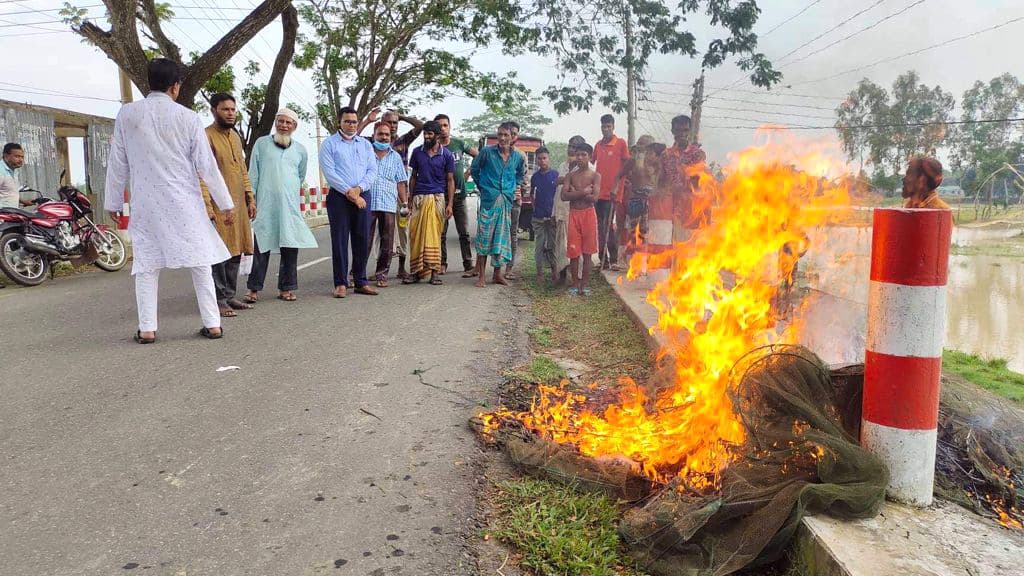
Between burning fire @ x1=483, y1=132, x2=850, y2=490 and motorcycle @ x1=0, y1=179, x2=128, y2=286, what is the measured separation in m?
7.90

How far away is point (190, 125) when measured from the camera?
5551 millimetres

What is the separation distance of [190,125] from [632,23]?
36.8 feet

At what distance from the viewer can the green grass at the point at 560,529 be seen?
7.92ft

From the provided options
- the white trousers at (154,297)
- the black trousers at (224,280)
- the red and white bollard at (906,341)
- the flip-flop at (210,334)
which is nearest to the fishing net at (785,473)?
the red and white bollard at (906,341)

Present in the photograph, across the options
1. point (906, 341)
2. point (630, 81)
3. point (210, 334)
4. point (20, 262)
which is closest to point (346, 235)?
point (210, 334)

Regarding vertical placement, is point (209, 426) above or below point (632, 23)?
below

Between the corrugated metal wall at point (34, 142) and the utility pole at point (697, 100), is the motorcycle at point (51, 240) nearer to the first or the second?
the corrugated metal wall at point (34, 142)

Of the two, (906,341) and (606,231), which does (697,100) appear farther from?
(906,341)

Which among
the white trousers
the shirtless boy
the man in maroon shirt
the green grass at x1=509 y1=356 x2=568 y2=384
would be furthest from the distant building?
the green grass at x1=509 y1=356 x2=568 y2=384

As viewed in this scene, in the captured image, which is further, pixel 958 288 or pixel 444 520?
pixel 958 288

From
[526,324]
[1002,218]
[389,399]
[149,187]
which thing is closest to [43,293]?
[149,187]

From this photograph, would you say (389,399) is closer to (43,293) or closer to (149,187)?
(149,187)

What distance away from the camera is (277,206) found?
7.55 metres

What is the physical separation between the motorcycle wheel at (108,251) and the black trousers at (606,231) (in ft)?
23.8
